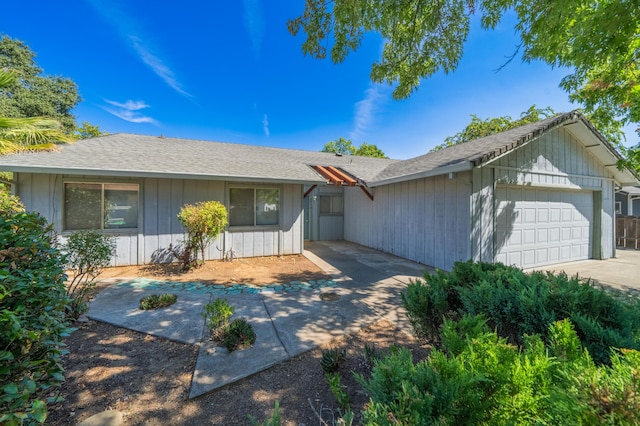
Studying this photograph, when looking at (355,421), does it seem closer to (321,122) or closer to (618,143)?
(321,122)

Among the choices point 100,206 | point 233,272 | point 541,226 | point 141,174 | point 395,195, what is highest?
point 141,174

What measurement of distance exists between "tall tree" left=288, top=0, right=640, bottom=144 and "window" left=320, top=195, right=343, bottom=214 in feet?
23.7

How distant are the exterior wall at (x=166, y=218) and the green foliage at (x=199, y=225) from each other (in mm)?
887

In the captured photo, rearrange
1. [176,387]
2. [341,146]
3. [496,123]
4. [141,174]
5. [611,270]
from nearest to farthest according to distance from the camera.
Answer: [176,387] → [141,174] → [611,270] → [496,123] → [341,146]

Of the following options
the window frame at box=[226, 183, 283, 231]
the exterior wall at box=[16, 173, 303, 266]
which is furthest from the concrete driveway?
the window frame at box=[226, 183, 283, 231]

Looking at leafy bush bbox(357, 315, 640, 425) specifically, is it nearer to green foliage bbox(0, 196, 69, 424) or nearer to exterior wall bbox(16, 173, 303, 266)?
green foliage bbox(0, 196, 69, 424)

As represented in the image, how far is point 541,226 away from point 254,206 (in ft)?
30.9

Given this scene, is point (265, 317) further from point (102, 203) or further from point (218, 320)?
point (102, 203)

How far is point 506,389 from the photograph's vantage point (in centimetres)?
121

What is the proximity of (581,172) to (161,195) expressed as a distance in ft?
45.7

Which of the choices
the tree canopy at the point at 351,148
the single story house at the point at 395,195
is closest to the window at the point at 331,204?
the single story house at the point at 395,195

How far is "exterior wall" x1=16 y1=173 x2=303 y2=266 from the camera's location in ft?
21.9

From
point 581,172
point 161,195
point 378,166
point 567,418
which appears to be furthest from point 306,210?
point 567,418

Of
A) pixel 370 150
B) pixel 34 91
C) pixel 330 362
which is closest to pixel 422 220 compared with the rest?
pixel 330 362
